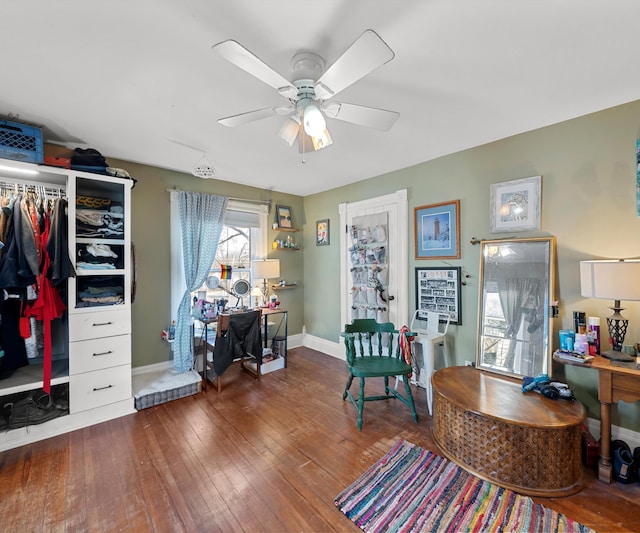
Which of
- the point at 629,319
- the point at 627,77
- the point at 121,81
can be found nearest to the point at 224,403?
the point at 121,81

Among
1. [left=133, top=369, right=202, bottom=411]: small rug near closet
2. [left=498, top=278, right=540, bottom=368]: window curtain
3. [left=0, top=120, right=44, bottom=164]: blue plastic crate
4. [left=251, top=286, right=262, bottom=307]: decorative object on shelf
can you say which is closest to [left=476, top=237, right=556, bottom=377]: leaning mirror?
[left=498, top=278, right=540, bottom=368]: window curtain

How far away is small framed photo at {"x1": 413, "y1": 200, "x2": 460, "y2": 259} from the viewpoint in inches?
114

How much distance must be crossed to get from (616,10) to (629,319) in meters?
1.92

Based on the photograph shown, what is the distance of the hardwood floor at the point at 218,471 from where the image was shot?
1.52 metres

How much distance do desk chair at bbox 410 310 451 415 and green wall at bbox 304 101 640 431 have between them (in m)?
0.13

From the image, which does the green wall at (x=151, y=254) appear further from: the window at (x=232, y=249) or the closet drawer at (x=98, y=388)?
the closet drawer at (x=98, y=388)

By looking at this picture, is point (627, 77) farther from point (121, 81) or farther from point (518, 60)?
point (121, 81)

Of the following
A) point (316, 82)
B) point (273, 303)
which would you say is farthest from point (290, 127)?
point (273, 303)

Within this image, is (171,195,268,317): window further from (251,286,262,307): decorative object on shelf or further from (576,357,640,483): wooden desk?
(576,357,640,483): wooden desk

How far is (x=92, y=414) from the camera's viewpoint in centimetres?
242

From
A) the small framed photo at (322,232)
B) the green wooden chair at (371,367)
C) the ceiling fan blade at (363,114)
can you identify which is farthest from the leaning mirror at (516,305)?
the small framed photo at (322,232)

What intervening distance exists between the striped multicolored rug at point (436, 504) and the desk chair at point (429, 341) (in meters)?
0.80

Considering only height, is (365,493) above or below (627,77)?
below

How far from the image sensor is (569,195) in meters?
2.24
